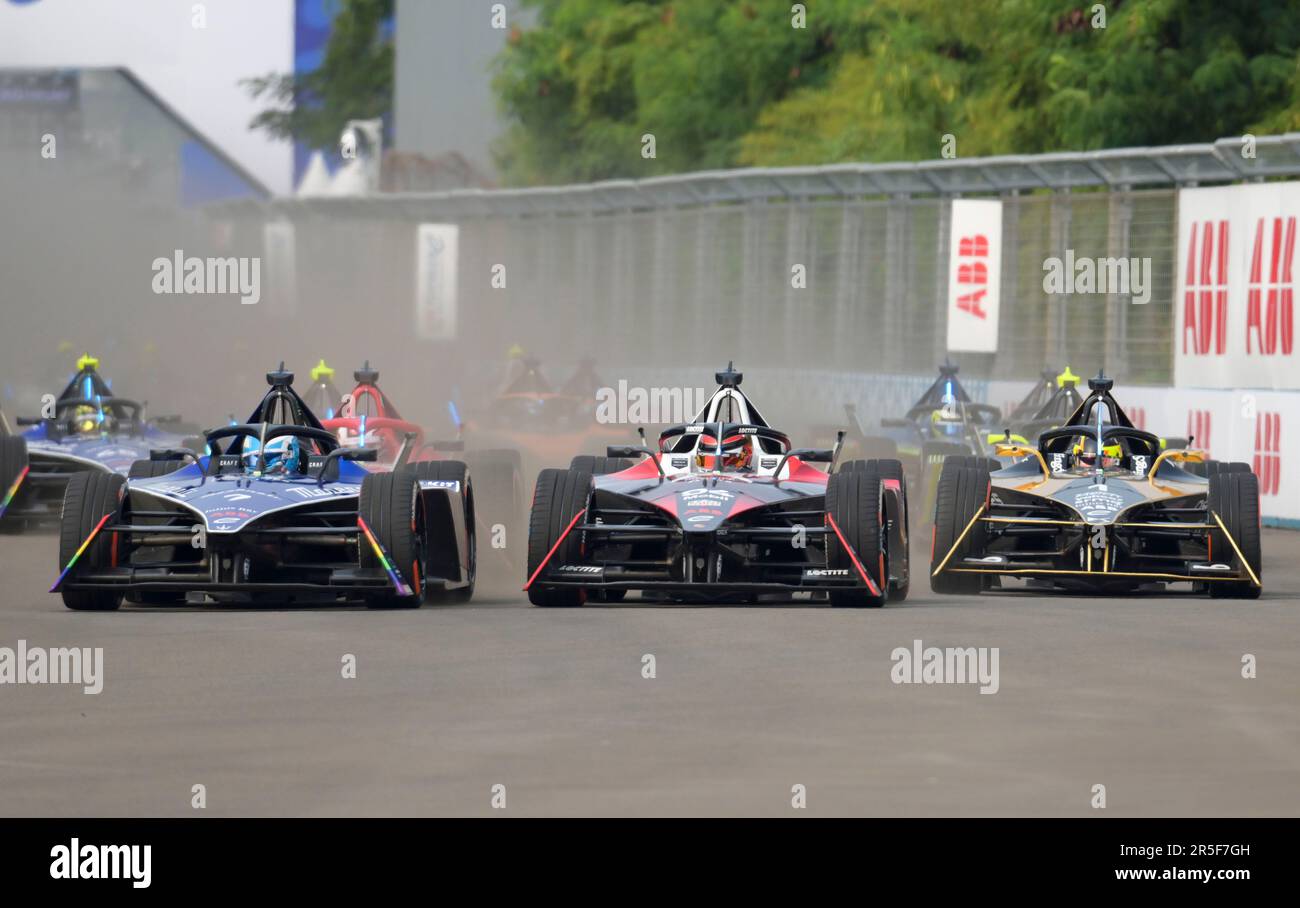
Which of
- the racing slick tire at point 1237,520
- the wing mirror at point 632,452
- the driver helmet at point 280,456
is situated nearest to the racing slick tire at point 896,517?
the wing mirror at point 632,452

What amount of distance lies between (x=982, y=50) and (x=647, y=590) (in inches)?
1067

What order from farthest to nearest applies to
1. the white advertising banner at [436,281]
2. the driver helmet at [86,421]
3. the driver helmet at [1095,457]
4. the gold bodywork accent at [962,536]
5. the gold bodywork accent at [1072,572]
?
the white advertising banner at [436,281] → the driver helmet at [86,421] → the driver helmet at [1095,457] → the gold bodywork accent at [962,536] → the gold bodywork accent at [1072,572]

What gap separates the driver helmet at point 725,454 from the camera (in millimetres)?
16422

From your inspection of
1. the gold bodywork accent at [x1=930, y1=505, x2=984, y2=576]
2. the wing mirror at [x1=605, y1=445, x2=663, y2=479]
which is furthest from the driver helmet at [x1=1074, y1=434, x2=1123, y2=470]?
the wing mirror at [x1=605, y1=445, x2=663, y2=479]

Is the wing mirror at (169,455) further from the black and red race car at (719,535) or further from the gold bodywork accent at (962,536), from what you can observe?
the gold bodywork accent at (962,536)

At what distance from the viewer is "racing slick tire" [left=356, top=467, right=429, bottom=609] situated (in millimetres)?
14906

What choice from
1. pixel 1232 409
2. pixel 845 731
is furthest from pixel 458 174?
pixel 845 731

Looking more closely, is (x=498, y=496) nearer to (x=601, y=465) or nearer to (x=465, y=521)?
(x=601, y=465)

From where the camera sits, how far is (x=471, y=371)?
160ft

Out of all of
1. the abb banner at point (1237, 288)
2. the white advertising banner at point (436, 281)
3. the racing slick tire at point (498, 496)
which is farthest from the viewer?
the white advertising banner at point (436, 281)

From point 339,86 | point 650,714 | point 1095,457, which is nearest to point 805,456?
point 1095,457

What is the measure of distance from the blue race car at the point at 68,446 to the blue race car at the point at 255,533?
5.76 m
